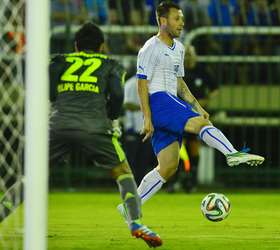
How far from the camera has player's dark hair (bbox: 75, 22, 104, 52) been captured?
7.12 meters

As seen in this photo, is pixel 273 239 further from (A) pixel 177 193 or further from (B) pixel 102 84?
(A) pixel 177 193

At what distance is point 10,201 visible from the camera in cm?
704

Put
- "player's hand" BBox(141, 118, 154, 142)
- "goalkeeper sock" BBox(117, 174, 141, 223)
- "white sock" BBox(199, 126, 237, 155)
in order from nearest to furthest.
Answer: "goalkeeper sock" BBox(117, 174, 141, 223) < "player's hand" BBox(141, 118, 154, 142) < "white sock" BBox(199, 126, 237, 155)

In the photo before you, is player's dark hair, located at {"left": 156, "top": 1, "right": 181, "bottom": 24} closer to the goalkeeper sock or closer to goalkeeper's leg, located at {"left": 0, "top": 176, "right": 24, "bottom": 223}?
the goalkeeper sock

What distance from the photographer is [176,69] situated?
8492mm

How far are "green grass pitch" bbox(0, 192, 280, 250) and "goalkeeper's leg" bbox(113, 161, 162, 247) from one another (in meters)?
0.36

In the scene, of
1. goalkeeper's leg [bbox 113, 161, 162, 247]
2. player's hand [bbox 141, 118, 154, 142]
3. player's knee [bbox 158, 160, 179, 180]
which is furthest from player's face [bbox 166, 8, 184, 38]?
goalkeeper's leg [bbox 113, 161, 162, 247]

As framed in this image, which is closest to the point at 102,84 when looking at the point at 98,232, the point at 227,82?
the point at 98,232

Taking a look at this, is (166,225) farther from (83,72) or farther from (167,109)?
(83,72)

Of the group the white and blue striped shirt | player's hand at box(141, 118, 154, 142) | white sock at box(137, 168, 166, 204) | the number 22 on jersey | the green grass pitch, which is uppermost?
the white and blue striped shirt

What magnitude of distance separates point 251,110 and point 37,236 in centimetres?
888

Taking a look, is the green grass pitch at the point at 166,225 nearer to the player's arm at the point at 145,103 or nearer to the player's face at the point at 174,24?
the player's arm at the point at 145,103

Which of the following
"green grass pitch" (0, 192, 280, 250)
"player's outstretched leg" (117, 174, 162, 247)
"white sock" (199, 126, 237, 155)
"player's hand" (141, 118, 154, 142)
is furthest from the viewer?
"white sock" (199, 126, 237, 155)

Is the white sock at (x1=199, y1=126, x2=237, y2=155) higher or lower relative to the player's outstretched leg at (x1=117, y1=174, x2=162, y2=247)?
higher
